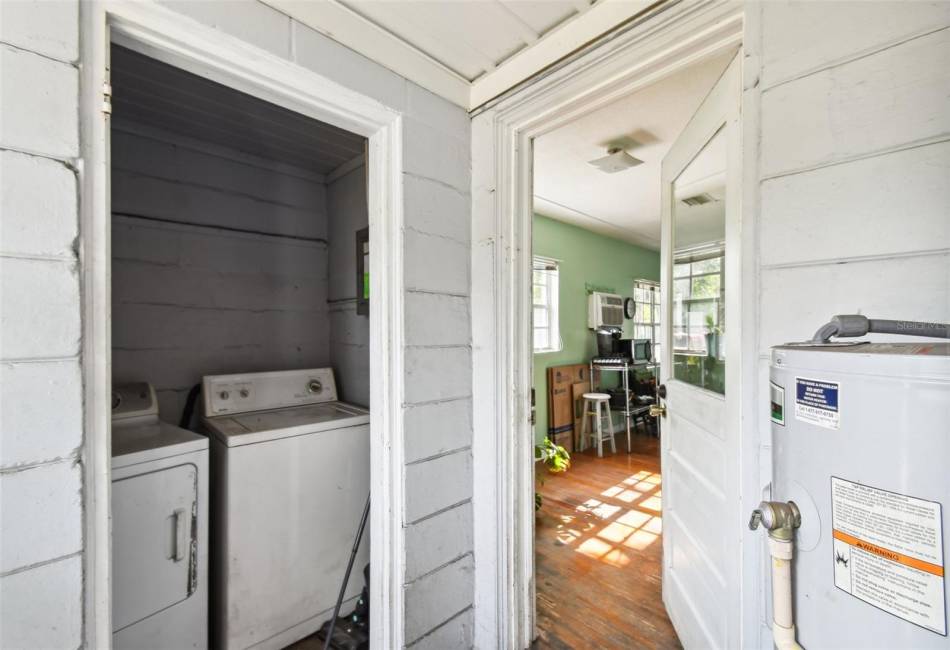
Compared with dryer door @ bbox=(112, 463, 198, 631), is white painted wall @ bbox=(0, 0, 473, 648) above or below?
above

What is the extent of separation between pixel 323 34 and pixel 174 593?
6.51 feet

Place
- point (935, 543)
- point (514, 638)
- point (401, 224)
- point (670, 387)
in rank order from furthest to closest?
point (670, 387) < point (514, 638) < point (401, 224) < point (935, 543)

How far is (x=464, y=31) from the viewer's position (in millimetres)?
1368

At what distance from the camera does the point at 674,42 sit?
45.5 inches

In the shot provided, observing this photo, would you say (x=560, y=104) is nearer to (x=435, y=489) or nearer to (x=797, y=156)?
(x=797, y=156)

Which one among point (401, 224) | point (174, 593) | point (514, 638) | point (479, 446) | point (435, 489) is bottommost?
point (514, 638)

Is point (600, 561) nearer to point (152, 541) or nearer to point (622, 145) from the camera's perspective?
point (152, 541)

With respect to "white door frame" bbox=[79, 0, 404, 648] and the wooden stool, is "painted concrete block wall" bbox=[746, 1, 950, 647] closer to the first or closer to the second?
"white door frame" bbox=[79, 0, 404, 648]

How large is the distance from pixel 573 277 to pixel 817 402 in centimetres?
410

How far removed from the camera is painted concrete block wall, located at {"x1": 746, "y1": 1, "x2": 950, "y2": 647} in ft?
2.58

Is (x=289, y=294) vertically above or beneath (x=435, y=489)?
above

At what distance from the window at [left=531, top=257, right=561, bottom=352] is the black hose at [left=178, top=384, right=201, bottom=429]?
303cm

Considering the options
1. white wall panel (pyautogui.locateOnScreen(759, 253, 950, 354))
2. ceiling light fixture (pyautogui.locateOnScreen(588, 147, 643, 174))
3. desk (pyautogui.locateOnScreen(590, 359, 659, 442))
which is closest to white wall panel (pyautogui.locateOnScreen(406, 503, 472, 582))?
white wall panel (pyautogui.locateOnScreen(759, 253, 950, 354))

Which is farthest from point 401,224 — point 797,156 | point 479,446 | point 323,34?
point 797,156
